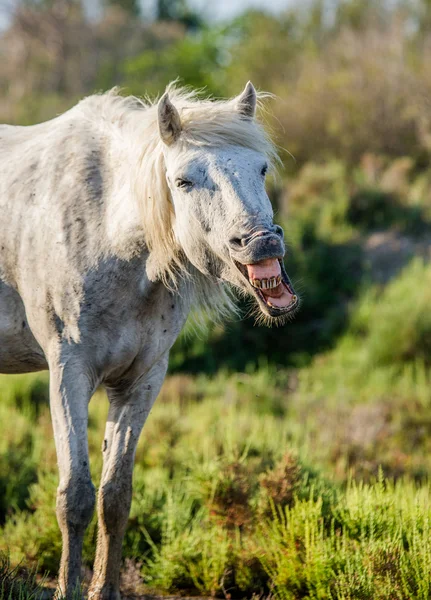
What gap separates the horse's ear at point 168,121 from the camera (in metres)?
3.53

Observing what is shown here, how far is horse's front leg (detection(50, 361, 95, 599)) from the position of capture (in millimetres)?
3674

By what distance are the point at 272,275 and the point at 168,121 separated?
0.83 meters

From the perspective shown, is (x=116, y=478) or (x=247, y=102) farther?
(x=116, y=478)

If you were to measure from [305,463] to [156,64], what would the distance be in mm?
19779

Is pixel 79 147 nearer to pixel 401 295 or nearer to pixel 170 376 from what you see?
pixel 170 376

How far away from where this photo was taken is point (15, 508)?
19.4 ft

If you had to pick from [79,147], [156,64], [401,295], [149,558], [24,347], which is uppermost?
[156,64]

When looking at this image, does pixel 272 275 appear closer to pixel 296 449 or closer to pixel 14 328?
pixel 14 328

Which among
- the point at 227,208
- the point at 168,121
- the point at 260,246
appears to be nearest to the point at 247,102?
the point at 168,121

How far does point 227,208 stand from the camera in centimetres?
337

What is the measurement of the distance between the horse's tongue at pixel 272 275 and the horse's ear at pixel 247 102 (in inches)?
32.4

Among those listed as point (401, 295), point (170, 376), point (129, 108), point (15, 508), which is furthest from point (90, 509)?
point (401, 295)

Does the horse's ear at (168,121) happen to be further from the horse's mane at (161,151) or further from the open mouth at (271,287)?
the open mouth at (271,287)

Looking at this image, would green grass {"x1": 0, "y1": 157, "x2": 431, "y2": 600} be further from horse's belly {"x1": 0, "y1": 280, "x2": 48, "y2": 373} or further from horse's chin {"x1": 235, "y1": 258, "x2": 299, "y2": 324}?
horse's chin {"x1": 235, "y1": 258, "x2": 299, "y2": 324}
